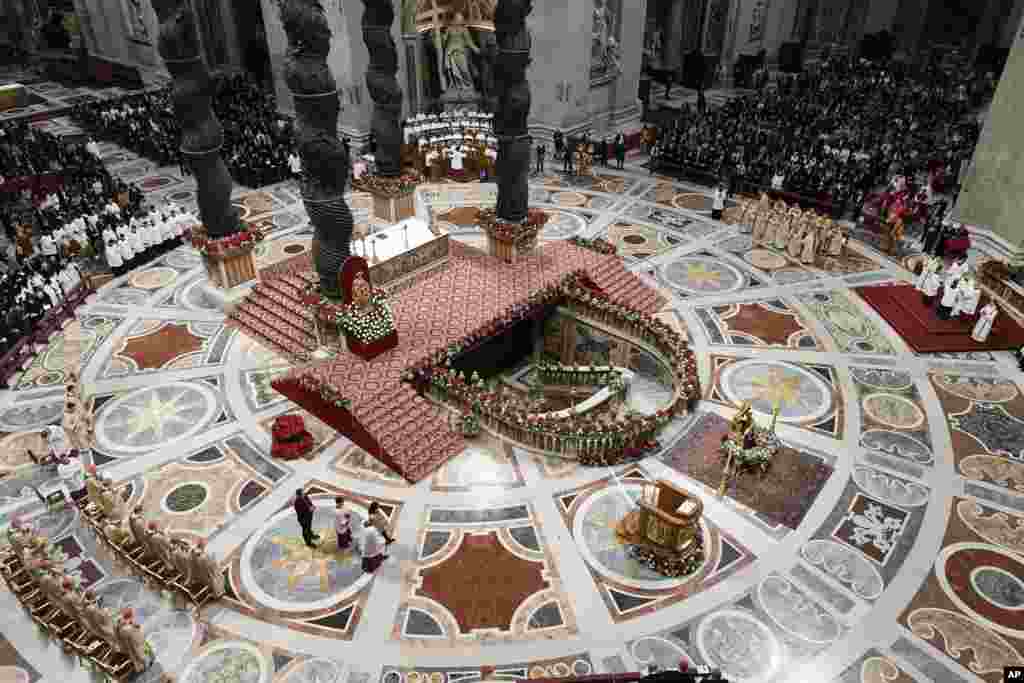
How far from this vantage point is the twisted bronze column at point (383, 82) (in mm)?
17469

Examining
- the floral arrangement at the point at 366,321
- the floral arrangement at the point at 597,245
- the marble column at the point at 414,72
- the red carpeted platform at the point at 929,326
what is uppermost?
the marble column at the point at 414,72

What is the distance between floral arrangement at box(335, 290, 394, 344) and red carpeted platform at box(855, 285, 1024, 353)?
11565 millimetres

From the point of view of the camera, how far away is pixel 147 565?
967cm

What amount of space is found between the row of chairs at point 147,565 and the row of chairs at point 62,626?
3.17ft

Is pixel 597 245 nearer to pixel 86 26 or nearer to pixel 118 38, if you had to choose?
pixel 118 38

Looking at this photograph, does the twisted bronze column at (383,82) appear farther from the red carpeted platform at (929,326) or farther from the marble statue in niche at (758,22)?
the marble statue in niche at (758,22)

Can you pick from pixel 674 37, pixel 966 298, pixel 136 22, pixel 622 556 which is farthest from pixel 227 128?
pixel 966 298

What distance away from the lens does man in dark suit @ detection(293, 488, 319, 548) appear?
9789 mm

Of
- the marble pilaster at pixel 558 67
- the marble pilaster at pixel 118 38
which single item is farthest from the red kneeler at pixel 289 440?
the marble pilaster at pixel 118 38

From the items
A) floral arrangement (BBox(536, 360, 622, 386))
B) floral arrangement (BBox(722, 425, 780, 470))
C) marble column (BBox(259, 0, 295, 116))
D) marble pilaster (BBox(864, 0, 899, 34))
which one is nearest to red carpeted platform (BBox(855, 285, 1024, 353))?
floral arrangement (BBox(722, 425, 780, 470))

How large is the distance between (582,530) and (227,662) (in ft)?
17.0

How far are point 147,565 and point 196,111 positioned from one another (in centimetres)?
1014

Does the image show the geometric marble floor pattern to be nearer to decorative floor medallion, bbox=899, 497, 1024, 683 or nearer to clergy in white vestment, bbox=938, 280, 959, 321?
decorative floor medallion, bbox=899, 497, 1024, 683

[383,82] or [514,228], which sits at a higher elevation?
[383,82]
